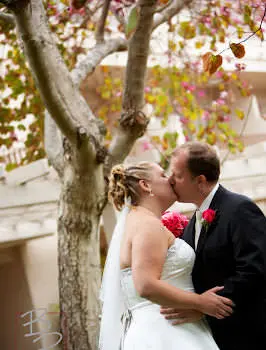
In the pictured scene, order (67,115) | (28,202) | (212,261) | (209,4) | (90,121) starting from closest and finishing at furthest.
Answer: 1. (212,261)
2. (67,115)
3. (90,121)
4. (28,202)
5. (209,4)

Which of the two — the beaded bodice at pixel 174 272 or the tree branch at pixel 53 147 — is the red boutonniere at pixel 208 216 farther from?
the tree branch at pixel 53 147

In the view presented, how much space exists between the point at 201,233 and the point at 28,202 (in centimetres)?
369

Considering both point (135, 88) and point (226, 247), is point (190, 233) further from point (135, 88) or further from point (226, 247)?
point (135, 88)

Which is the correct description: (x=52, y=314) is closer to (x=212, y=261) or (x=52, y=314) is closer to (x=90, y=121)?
(x=90, y=121)

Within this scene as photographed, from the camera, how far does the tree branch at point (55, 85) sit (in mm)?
3830

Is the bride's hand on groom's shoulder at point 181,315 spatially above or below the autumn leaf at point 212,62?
below

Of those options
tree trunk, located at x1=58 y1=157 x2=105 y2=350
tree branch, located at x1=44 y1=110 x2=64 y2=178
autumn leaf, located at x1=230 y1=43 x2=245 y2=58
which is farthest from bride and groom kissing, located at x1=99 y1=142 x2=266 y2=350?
tree branch, located at x1=44 y1=110 x2=64 y2=178

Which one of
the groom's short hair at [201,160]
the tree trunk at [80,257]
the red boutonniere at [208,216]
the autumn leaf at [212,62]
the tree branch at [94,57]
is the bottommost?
the tree trunk at [80,257]

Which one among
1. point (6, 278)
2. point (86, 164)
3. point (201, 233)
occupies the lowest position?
point (6, 278)

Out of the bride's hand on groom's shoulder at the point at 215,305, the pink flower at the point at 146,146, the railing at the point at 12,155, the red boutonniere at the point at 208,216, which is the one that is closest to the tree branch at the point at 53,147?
the red boutonniere at the point at 208,216

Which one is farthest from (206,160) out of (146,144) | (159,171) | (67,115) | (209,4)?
(146,144)

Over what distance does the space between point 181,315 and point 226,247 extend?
0.41 m

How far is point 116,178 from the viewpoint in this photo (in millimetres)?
2773

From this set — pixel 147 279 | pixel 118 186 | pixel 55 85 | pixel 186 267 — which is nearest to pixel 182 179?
pixel 118 186
